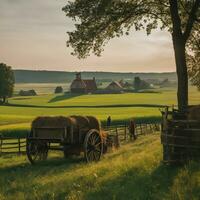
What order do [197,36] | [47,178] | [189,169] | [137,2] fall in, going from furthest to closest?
1. [197,36]
2. [137,2]
3. [47,178]
4. [189,169]

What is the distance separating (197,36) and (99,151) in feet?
32.1

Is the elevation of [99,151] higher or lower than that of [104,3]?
lower

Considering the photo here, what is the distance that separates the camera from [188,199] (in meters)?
11.4

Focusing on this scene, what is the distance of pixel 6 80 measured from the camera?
110 m

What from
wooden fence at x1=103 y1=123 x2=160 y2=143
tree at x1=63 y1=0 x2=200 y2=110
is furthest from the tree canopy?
wooden fence at x1=103 y1=123 x2=160 y2=143

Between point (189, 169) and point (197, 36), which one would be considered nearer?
point (189, 169)

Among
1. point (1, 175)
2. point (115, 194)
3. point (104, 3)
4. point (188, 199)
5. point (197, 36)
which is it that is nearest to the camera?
point (188, 199)

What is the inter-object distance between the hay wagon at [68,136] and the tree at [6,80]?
3434 inches

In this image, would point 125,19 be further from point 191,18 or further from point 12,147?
point 12,147

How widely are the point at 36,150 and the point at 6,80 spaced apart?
8829cm

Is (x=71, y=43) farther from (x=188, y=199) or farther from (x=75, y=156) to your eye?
(x=188, y=199)

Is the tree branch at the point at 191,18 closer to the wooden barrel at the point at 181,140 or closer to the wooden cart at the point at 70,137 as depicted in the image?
the wooden cart at the point at 70,137

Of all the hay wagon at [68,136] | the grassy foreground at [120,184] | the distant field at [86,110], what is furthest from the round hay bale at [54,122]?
the distant field at [86,110]

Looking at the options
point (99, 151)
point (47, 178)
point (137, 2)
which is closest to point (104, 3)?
point (137, 2)
